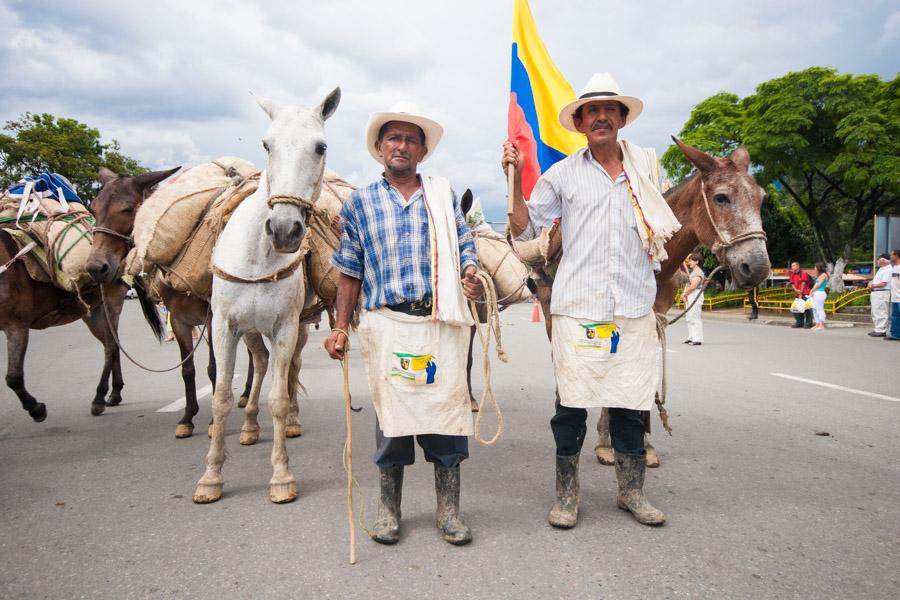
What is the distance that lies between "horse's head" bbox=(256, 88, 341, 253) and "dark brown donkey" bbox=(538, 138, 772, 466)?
228 centimetres

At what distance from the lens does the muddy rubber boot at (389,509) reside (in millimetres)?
2961

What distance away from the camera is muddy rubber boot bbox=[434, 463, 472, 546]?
2.95 meters

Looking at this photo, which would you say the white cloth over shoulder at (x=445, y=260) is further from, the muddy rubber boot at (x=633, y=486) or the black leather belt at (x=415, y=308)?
the muddy rubber boot at (x=633, y=486)

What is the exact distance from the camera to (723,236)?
3535 mm

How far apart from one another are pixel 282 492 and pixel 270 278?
1.32 metres

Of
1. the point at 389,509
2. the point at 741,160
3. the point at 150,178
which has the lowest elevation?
the point at 389,509

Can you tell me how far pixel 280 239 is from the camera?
9.66 feet

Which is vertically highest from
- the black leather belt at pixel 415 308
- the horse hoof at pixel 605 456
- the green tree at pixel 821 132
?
the green tree at pixel 821 132

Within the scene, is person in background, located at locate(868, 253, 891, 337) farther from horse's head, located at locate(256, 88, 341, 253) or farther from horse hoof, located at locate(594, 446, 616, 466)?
horse's head, located at locate(256, 88, 341, 253)

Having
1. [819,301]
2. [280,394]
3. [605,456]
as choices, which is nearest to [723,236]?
[605,456]

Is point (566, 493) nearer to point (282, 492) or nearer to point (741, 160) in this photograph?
point (282, 492)

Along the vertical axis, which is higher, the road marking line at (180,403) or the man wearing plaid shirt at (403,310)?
the man wearing plaid shirt at (403,310)

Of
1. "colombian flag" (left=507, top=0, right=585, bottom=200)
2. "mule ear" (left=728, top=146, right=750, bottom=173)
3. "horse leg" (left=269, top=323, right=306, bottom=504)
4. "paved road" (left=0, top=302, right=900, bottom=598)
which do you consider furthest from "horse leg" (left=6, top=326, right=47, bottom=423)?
"mule ear" (left=728, top=146, right=750, bottom=173)

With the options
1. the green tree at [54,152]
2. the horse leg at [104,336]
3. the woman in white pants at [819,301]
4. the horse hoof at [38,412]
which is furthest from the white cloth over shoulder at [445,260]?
the green tree at [54,152]
